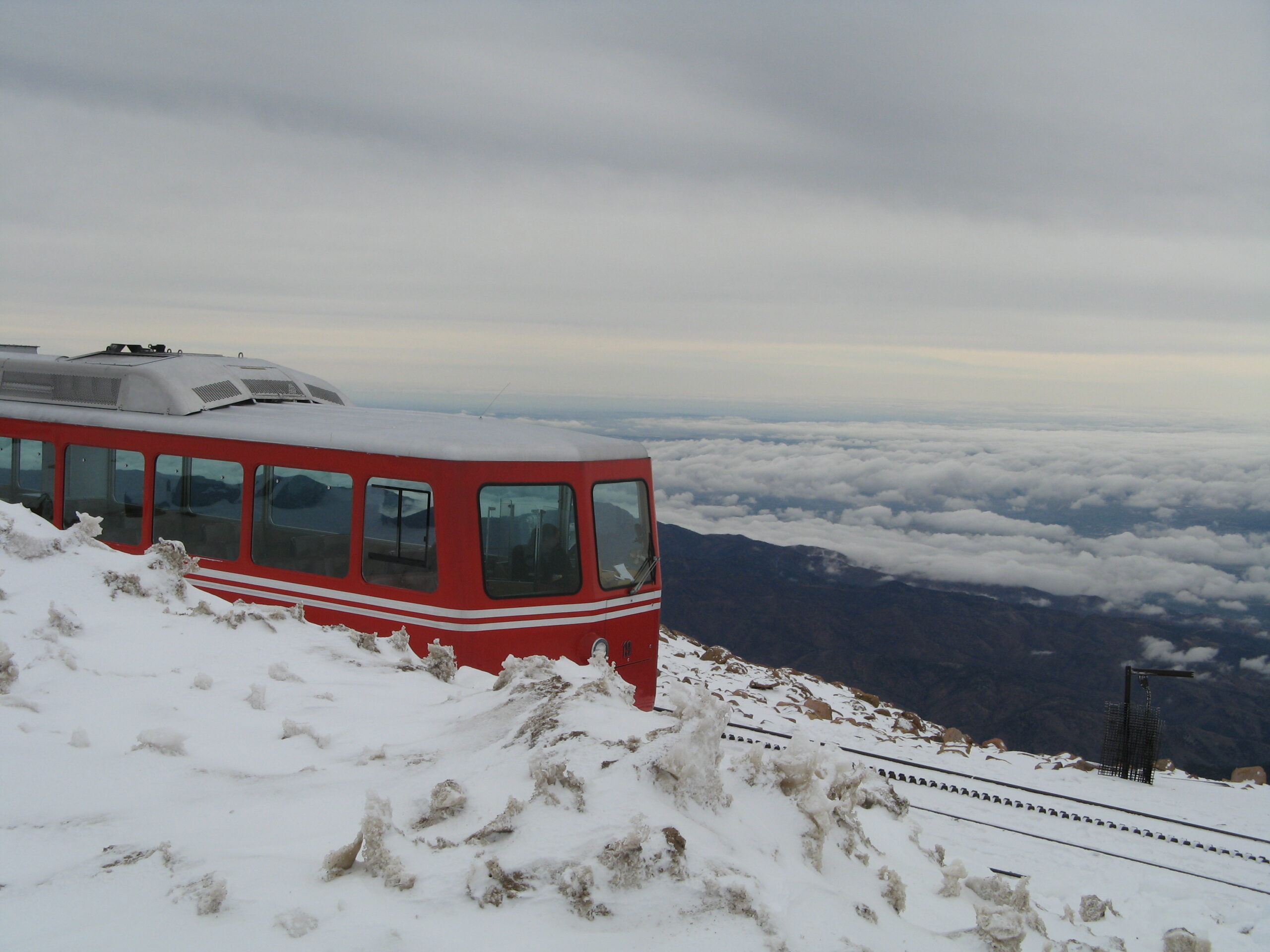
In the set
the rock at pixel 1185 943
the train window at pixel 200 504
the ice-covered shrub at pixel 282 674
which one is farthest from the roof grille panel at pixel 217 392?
the rock at pixel 1185 943

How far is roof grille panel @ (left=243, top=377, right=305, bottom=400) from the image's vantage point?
10.0m

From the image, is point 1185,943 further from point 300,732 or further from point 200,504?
point 200,504

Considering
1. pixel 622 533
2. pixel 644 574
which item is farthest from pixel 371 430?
pixel 644 574

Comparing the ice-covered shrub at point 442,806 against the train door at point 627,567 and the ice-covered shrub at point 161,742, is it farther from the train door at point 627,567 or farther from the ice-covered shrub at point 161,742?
the train door at point 627,567

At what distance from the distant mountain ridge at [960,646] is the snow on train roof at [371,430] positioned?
67.3m

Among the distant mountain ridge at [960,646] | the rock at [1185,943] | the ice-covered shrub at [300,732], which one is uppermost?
the ice-covered shrub at [300,732]

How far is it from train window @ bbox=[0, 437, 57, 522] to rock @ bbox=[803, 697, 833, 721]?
350 inches

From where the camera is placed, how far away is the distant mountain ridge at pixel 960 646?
279 ft

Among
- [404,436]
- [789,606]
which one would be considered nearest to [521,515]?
[404,436]

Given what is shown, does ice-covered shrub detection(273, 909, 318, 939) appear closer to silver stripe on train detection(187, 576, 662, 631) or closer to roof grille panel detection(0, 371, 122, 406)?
silver stripe on train detection(187, 576, 662, 631)

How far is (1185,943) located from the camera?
400 cm

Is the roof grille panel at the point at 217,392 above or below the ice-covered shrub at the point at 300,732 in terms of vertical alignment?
above

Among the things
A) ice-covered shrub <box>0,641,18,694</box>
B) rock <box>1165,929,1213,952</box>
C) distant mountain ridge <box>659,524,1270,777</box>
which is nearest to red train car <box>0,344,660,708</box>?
ice-covered shrub <box>0,641,18,694</box>

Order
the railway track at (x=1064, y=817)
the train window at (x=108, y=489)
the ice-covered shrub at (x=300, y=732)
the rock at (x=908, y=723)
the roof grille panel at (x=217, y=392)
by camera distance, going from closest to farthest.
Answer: the ice-covered shrub at (x=300, y=732)
the railway track at (x=1064, y=817)
the train window at (x=108, y=489)
the roof grille panel at (x=217, y=392)
the rock at (x=908, y=723)
